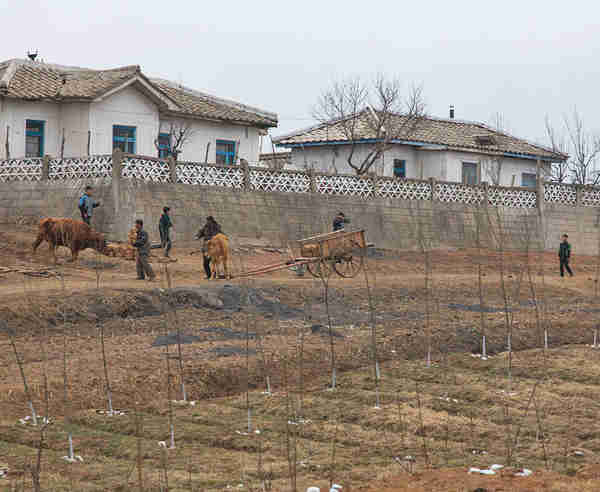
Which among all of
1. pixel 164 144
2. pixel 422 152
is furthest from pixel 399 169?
pixel 164 144

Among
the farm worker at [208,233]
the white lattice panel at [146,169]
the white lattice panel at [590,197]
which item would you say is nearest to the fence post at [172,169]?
the white lattice panel at [146,169]

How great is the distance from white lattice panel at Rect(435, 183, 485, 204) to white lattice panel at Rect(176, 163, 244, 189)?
7287 millimetres

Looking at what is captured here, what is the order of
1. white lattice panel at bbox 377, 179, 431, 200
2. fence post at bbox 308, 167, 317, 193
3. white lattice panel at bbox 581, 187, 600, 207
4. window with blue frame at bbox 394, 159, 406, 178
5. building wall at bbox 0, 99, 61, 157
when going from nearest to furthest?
fence post at bbox 308, 167, 317, 193, building wall at bbox 0, 99, 61, 157, white lattice panel at bbox 377, 179, 431, 200, white lattice panel at bbox 581, 187, 600, 207, window with blue frame at bbox 394, 159, 406, 178

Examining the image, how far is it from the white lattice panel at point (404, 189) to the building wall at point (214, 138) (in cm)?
649

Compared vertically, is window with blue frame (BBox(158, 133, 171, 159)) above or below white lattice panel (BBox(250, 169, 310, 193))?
above

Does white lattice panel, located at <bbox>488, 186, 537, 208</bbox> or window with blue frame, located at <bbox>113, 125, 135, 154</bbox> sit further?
white lattice panel, located at <bbox>488, 186, 537, 208</bbox>

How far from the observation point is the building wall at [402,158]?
3766 centimetres

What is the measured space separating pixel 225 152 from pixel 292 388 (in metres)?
23.7

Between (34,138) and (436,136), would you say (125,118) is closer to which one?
(34,138)

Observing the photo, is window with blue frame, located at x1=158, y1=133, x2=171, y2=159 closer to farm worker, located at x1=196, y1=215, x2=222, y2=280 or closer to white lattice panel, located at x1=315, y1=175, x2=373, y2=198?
white lattice panel, located at x1=315, y1=175, x2=373, y2=198

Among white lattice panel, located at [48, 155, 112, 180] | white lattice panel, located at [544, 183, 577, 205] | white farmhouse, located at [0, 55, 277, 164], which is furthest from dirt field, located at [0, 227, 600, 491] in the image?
white lattice panel, located at [544, 183, 577, 205]

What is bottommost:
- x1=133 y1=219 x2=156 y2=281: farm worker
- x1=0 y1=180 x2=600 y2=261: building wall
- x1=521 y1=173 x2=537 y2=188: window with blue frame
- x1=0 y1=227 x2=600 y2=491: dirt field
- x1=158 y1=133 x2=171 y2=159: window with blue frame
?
x1=0 y1=227 x2=600 y2=491: dirt field

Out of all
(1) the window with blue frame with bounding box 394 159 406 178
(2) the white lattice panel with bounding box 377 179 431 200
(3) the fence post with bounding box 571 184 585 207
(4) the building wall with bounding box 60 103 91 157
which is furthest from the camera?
(1) the window with blue frame with bounding box 394 159 406 178

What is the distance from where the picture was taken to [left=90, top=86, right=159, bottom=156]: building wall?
30.3m
